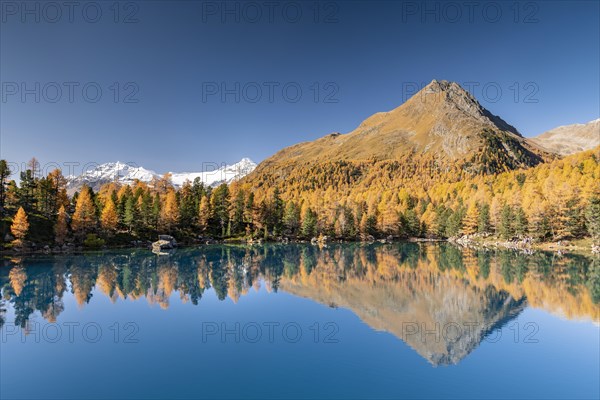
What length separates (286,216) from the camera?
116m

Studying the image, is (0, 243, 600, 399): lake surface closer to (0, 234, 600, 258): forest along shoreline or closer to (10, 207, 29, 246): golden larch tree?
(10, 207, 29, 246): golden larch tree

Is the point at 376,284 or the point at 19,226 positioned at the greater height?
the point at 19,226

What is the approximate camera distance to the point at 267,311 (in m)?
34.0

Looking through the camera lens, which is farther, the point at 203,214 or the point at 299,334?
the point at 203,214

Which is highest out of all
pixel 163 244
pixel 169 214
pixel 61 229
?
pixel 169 214

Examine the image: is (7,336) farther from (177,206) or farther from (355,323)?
(177,206)

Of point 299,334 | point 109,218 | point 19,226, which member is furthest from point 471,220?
point 19,226

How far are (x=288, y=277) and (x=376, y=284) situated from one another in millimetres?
12615

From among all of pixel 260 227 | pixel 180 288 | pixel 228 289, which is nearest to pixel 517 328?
pixel 228 289

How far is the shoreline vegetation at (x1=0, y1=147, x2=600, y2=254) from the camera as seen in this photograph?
78.1 metres

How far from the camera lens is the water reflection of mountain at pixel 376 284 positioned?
3103 cm

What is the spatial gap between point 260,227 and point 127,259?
49.4 m

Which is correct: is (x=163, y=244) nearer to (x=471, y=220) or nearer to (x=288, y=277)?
(x=288, y=277)

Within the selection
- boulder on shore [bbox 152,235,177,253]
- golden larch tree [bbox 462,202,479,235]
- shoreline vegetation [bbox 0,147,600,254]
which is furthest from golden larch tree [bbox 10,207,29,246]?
golden larch tree [bbox 462,202,479,235]
